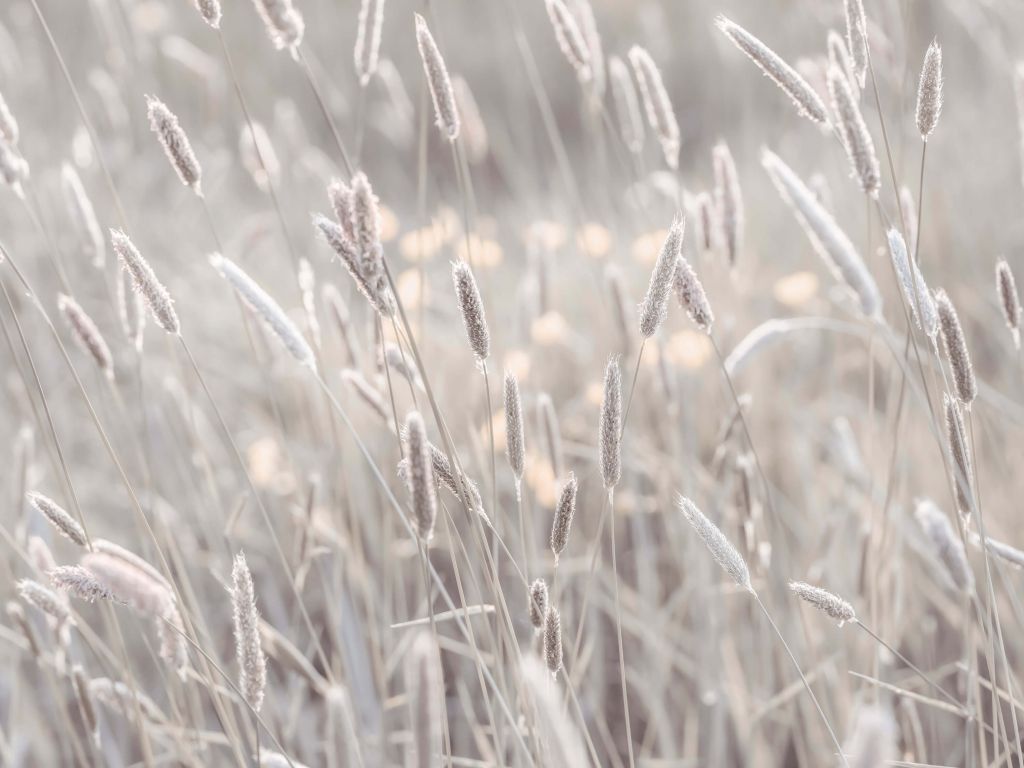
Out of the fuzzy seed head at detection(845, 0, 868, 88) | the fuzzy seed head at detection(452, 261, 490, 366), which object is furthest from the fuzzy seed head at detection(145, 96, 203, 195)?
the fuzzy seed head at detection(845, 0, 868, 88)

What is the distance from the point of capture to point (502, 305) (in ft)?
6.72

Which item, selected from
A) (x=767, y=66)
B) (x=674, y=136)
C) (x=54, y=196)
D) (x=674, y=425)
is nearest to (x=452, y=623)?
(x=674, y=425)

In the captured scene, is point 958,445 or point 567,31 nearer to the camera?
point 958,445

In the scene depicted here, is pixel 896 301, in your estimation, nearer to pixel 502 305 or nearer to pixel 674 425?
pixel 674 425

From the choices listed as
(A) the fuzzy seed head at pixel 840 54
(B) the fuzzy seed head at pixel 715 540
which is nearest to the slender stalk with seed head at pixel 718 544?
(B) the fuzzy seed head at pixel 715 540

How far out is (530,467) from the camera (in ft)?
4.12

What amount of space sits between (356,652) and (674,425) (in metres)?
0.43

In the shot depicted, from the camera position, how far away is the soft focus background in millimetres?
758

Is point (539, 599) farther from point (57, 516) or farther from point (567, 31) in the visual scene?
point (567, 31)

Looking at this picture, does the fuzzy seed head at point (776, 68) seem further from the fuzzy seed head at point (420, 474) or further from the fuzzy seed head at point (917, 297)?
the fuzzy seed head at point (420, 474)

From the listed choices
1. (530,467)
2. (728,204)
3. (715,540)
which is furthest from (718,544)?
(530,467)

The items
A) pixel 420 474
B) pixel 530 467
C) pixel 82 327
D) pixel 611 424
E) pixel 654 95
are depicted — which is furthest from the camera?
pixel 530 467

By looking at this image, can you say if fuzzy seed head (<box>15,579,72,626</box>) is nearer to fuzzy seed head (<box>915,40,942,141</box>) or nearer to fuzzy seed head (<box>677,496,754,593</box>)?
fuzzy seed head (<box>677,496,754,593</box>)

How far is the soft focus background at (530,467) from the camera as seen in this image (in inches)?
29.8
